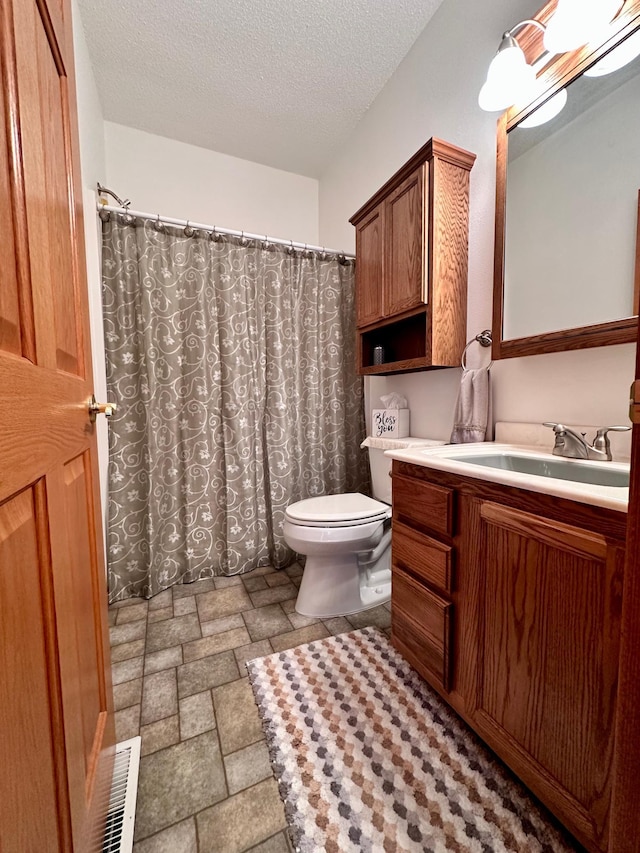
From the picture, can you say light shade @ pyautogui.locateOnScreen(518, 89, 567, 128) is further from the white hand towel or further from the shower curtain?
the shower curtain

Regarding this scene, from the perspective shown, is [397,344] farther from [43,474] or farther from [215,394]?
[43,474]

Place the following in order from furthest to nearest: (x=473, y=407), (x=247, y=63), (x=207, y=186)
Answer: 1. (x=207, y=186)
2. (x=247, y=63)
3. (x=473, y=407)

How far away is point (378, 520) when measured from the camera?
4.95 ft

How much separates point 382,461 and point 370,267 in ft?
3.24

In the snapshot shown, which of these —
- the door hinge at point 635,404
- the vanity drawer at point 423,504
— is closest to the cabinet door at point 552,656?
the vanity drawer at point 423,504

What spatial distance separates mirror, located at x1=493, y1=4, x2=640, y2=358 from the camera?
0.92 m

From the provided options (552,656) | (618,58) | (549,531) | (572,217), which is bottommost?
(552,656)

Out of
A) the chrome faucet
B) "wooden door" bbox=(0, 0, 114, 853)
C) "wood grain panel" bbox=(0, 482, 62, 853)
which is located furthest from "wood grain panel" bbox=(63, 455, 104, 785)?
the chrome faucet

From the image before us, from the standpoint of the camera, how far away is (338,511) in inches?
60.4

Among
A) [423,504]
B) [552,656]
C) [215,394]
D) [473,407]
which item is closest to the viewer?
[552,656]

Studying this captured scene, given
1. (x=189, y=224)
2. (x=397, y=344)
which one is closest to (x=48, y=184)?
(x=189, y=224)

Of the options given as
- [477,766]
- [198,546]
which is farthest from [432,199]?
[198,546]

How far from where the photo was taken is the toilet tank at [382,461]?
1.64 m

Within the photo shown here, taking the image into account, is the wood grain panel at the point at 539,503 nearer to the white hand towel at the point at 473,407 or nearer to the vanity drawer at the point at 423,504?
the vanity drawer at the point at 423,504
